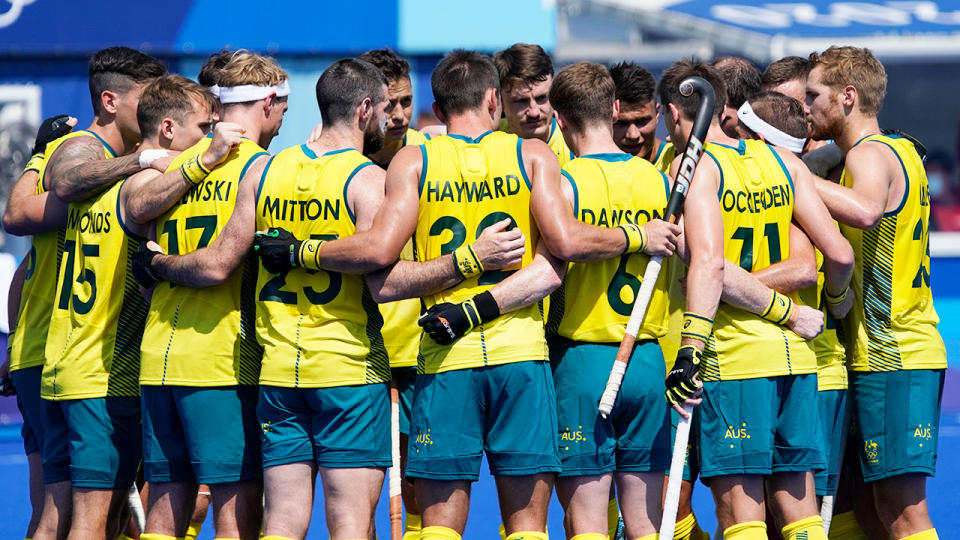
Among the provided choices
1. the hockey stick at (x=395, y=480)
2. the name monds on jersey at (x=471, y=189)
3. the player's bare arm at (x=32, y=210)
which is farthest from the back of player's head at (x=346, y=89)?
the player's bare arm at (x=32, y=210)

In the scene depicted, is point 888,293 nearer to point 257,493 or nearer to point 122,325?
point 257,493

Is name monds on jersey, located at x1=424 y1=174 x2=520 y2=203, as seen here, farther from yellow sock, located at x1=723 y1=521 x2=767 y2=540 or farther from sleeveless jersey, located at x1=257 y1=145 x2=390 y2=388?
yellow sock, located at x1=723 y1=521 x2=767 y2=540

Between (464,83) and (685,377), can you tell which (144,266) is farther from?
(685,377)

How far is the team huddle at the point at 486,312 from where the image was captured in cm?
507

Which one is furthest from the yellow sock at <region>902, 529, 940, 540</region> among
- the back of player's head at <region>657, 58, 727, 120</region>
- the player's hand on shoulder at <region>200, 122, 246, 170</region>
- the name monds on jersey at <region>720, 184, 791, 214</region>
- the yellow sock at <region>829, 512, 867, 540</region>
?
the player's hand on shoulder at <region>200, 122, 246, 170</region>

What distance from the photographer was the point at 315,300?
5.21 meters

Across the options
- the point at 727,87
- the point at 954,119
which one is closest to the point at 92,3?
the point at 727,87

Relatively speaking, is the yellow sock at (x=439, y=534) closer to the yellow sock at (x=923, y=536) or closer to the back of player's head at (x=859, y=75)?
the yellow sock at (x=923, y=536)

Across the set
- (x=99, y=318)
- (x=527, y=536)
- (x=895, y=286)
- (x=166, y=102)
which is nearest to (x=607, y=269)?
(x=527, y=536)

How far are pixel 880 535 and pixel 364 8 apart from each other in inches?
438

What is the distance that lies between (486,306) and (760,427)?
52.0 inches

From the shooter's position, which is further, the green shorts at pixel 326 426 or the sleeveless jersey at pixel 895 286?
the sleeveless jersey at pixel 895 286

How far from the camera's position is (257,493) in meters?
5.53

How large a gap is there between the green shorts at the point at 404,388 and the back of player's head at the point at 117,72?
2.04 m
